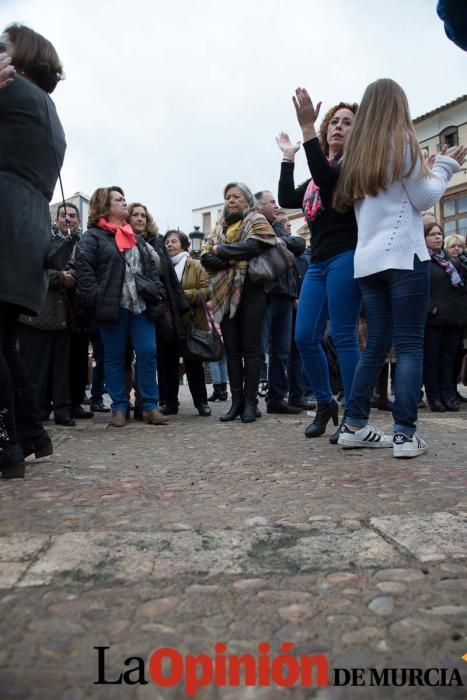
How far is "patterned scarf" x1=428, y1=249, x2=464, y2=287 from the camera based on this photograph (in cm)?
581

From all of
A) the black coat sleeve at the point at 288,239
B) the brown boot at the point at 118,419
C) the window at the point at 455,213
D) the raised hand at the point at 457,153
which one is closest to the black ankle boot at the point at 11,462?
the brown boot at the point at 118,419

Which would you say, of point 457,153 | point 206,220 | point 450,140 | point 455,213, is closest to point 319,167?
point 457,153

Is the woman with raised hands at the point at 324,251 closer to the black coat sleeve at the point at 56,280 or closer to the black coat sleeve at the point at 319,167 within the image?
the black coat sleeve at the point at 319,167

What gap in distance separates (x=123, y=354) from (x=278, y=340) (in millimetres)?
1628

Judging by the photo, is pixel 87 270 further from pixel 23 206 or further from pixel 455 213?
pixel 455 213

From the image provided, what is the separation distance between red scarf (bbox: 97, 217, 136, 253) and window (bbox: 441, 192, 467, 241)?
2122 cm

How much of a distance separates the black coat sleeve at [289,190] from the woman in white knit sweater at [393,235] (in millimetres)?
685

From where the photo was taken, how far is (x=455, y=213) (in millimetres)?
24016

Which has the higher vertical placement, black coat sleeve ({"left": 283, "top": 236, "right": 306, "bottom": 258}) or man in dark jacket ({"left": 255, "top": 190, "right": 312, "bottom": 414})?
black coat sleeve ({"left": 283, "top": 236, "right": 306, "bottom": 258})

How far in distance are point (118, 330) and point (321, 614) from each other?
3810mm

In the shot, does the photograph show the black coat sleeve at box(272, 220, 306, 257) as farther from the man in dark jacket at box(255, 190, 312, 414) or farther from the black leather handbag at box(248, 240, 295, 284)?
the black leather handbag at box(248, 240, 295, 284)

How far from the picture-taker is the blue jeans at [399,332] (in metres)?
3.01

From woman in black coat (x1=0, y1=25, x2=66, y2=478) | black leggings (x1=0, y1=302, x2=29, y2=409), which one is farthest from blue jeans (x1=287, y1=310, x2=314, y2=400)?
black leggings (x1=0, y1=302, x2=29, y2=409)

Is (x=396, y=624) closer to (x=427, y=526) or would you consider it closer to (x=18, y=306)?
(x=427, y=526)
